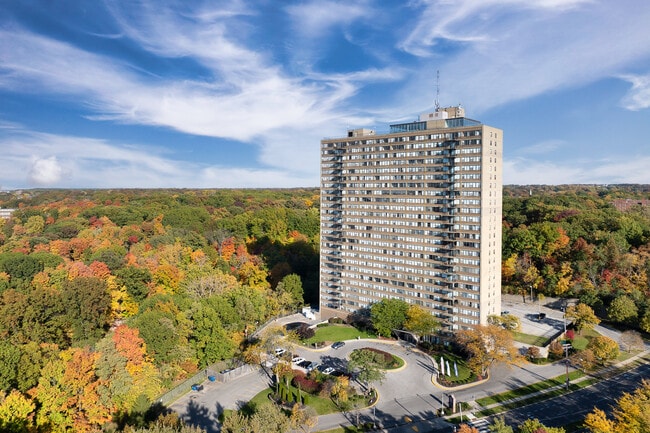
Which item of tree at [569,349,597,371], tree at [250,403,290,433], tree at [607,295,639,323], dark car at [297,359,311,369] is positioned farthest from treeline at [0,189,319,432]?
tree at [607,295,639,323]

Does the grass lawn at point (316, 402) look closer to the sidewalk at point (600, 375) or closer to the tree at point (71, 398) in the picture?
the sidewalk at point (600, 375)

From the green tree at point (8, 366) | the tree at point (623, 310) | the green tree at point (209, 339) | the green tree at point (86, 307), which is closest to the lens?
the green tree at point (8, 366)

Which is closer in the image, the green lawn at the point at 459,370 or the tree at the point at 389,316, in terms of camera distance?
the green lawn at the point at 459,370

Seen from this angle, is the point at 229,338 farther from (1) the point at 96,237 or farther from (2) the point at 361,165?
(1) the point at 96,237

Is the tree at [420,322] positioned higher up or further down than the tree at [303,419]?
higher up

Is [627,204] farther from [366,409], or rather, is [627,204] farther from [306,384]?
[306,384]

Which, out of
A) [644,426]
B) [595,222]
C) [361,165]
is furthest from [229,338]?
[595,222]

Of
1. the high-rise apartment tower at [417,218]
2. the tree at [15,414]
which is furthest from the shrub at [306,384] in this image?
the tree at [15,414]
